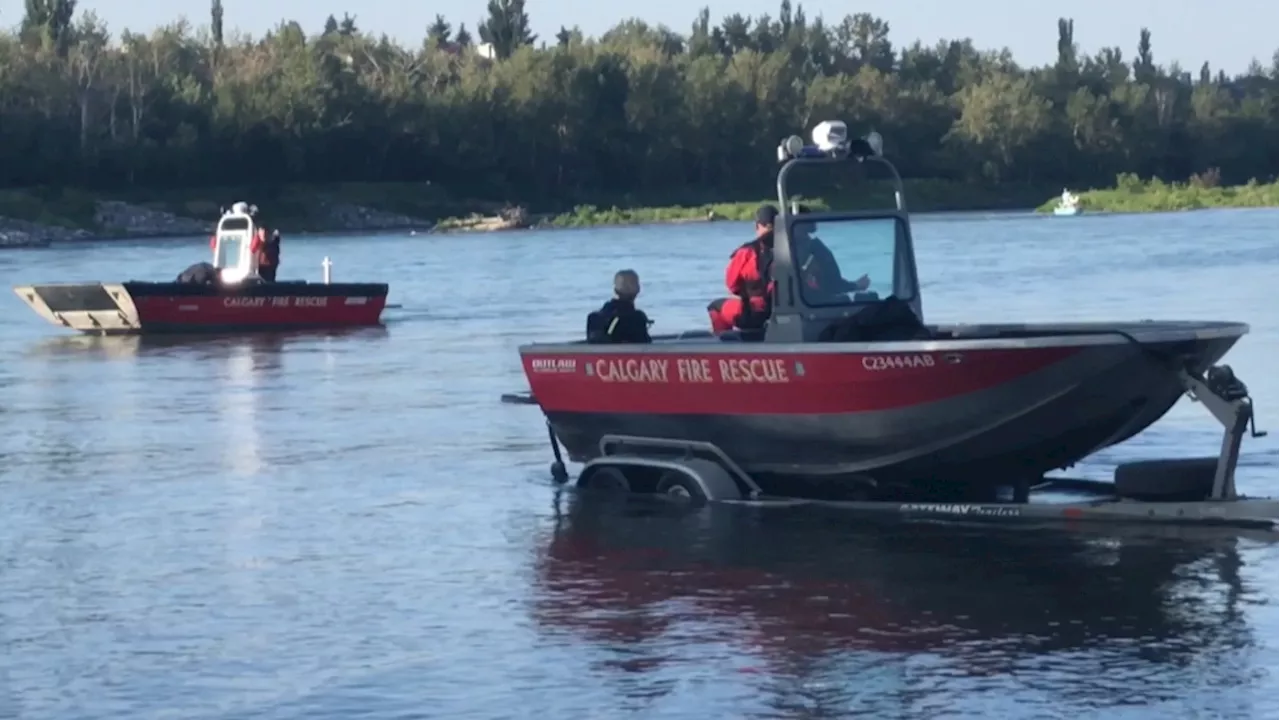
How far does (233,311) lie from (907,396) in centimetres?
1992

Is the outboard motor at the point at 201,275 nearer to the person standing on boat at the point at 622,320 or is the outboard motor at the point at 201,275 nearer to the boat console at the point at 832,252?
the person standing on boat at the point at 622,320

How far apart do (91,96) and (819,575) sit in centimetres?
9671

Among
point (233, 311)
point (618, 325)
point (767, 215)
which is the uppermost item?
point (767, 215)

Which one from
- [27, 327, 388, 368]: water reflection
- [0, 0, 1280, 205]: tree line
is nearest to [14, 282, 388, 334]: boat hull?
[27, 327, 388, 368]: water reflection

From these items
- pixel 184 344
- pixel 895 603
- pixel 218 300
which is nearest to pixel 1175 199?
pixel 218 300

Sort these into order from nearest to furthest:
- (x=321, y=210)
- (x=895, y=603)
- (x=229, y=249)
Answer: (x=895, y=603)
(x=229, y=249)
(x=321, y=210)

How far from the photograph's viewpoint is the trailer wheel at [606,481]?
1438cm

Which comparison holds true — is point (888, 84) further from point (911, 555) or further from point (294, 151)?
point (911, 555)

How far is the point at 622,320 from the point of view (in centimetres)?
1422

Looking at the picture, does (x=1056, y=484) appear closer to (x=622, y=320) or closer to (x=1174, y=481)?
(x=1174, y=481)

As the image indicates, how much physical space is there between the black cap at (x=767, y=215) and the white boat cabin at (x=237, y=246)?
17.2 metres

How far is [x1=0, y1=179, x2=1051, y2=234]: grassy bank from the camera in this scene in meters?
93.1

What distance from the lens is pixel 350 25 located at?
185m

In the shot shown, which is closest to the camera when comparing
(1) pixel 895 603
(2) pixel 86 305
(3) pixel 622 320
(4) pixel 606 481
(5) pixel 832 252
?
(1) pixel 895 603
